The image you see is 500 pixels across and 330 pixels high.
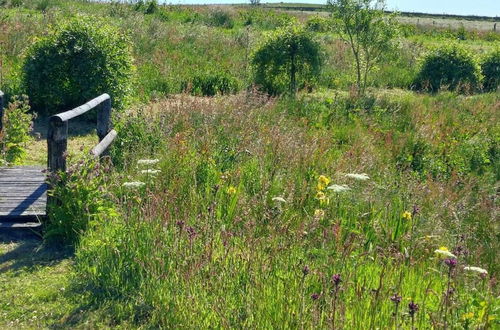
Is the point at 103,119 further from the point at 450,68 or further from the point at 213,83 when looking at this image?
the point at 450,68

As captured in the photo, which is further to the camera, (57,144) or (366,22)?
(366,22)

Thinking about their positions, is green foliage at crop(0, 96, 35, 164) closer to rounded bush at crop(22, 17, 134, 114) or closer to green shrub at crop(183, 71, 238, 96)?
rounded bush at crop(22, 17, 134, 114)

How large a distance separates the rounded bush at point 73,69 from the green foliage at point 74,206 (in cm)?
553

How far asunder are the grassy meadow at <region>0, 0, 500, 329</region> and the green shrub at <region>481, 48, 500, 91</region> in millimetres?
8275

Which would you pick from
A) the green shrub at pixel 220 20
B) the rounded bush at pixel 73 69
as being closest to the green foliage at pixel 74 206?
the rounded bush at pixel 73 69

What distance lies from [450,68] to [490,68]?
2455 millimetres

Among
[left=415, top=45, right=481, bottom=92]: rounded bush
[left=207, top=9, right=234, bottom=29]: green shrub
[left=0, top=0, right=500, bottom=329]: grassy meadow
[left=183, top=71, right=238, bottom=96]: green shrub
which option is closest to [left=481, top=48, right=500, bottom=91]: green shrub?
[left=415, top=45, right=481, bottom=92]: rounded bush

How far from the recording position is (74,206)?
5621mm

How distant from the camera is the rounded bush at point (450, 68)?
741 inches

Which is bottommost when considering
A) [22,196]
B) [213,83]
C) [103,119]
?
[22,196]

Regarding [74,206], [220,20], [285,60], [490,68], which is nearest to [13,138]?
[74,206]

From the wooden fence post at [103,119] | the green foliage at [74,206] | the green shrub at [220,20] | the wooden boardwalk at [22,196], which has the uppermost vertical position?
the green shrub at [220,20]

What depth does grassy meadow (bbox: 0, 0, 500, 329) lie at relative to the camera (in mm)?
4059

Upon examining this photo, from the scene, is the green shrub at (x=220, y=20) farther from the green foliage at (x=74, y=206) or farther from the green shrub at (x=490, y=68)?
the green foliage at (x=74, y=206)
